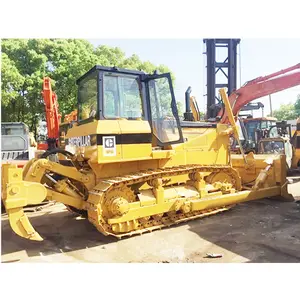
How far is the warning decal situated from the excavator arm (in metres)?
3.94

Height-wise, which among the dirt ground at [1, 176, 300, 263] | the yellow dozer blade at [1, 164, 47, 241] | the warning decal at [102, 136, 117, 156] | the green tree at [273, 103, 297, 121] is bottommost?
the dirt ground at [1, 176, 300, 263]

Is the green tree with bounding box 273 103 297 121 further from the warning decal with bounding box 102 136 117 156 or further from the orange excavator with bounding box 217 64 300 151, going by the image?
the warning decal with bounding box 102 136 117 156

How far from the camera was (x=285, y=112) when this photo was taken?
44281 millimetres

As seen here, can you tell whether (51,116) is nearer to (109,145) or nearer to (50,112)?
(50,112)

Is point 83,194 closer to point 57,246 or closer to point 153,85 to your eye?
point 57,246

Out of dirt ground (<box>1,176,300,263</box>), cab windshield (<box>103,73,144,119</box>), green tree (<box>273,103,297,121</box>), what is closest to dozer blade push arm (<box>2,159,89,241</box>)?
dirt ground (<box>1,176,300,263</box>)

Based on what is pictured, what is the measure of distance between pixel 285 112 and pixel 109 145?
145 ft

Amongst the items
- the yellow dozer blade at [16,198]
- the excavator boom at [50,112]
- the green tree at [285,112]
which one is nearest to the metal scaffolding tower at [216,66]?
the excavator boom at [50,112]

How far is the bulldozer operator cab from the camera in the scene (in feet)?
16.0

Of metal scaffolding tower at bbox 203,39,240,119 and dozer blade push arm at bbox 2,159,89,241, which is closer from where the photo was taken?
dozer blade push arm at bbox 2,159,89,241

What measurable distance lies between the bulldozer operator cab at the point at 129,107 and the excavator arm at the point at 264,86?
9.50 feet

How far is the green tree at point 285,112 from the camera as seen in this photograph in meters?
41.2

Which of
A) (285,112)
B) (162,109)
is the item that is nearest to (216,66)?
(162,109)

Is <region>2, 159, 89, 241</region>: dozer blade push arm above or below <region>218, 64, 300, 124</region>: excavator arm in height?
below
